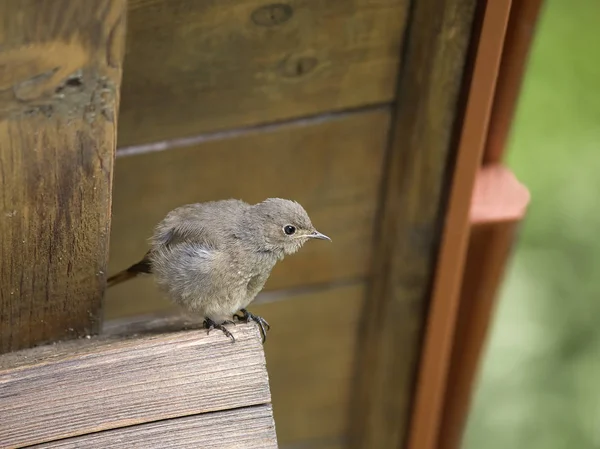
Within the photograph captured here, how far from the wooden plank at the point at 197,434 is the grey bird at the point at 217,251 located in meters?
0.52

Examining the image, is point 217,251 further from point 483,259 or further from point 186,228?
point 483,259

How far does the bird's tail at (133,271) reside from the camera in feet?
8.23

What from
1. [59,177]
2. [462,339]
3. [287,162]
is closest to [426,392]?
[462,339]

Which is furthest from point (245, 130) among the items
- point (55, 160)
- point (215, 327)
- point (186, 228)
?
point (55, 160)

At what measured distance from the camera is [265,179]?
108 inches

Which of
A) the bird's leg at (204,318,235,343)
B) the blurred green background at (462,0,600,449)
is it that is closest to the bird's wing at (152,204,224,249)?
the bird's leg at (204,318,235,343)

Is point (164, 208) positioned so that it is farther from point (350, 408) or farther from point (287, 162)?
point (350, 408)

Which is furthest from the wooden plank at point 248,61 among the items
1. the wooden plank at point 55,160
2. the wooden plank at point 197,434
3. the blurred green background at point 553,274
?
the blurred green background at point 553,274

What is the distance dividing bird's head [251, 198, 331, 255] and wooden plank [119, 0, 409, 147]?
10.3 inches

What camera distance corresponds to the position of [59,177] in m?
1.79

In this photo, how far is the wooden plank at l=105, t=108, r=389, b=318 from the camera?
262cm

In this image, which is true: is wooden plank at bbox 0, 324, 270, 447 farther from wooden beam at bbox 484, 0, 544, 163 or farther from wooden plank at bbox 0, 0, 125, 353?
wooden beam at bbox 484, 0, 544, 163

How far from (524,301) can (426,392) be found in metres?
2.11

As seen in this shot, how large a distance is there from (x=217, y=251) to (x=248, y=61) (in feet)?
1.81
